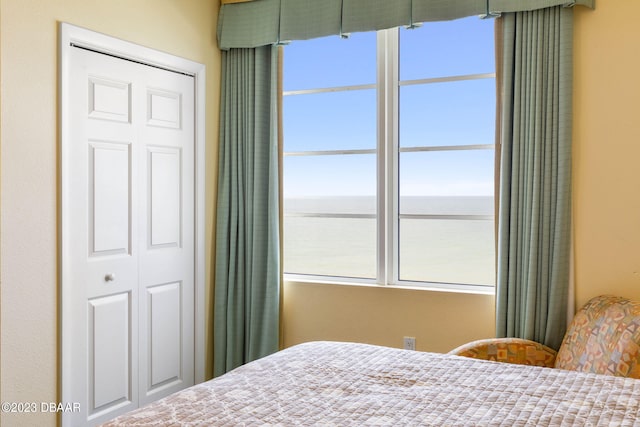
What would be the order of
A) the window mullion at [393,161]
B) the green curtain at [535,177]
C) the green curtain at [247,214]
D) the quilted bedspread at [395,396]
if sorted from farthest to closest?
the green curtain at [247,214] → the window mullion at [393,161] → the green curtain at [535,177] → the quilted bedspread at [395,396]

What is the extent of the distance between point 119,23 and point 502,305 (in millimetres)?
2468

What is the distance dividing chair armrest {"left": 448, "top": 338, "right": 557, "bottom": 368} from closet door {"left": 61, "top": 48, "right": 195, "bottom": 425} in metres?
1.69

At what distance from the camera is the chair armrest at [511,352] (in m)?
2.83

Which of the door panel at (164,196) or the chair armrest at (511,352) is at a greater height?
the door panel at (164,196)

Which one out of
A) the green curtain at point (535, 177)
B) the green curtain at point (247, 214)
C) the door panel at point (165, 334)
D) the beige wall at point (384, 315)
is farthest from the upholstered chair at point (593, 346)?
the door panel at point (165, 334)

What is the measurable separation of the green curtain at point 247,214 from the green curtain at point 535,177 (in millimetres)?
1377

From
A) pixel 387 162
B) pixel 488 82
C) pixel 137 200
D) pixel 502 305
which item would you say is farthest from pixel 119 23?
pixel 502 305

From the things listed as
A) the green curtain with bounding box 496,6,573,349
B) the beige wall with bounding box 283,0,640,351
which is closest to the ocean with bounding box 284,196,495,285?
the green curtain with bounding box 496,6,573,349

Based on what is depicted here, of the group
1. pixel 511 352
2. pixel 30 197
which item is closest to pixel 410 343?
pixel 511 352

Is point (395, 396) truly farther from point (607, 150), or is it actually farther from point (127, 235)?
point (127, 235)

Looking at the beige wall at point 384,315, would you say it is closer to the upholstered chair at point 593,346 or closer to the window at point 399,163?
the window at point 399,163

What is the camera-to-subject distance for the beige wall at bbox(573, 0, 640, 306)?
2.87m

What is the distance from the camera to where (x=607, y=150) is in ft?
9.61

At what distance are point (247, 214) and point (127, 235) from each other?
80cm
